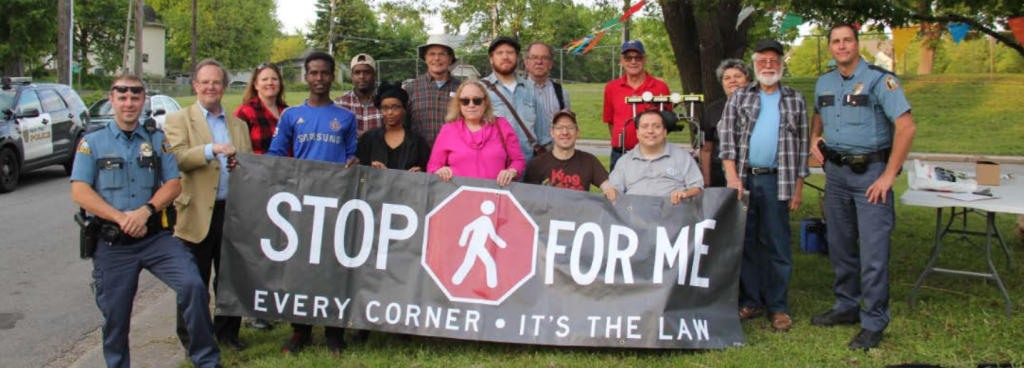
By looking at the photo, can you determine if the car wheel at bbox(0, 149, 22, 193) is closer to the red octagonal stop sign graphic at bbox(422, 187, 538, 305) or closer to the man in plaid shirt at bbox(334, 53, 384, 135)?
the man in plaid shirt at bbox(334, 53, 384, 135)

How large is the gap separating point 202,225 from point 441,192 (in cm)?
150

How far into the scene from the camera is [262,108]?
584 centimetres

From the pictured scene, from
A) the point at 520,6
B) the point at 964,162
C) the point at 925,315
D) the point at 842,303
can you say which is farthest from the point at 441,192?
the point at 520,6

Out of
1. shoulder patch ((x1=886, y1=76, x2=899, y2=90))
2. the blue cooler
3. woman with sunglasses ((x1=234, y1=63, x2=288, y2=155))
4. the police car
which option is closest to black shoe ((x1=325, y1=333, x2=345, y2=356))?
woman with sunglasses ((x1=234, y1=63, x2=288, y2=155))

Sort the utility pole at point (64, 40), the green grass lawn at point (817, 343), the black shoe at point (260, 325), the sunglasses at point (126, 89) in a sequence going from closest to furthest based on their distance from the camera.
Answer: the sunglasses at point (126, 89) → the green grass lawn at point (817, 343) → the black shoe at point (260, 325) → the utility pole at point (64, 40)

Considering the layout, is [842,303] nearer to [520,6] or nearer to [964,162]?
[964,162]

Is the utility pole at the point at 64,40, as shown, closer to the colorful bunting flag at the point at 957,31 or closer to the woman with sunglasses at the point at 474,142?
the woman with sunglasses at the point at 474,142

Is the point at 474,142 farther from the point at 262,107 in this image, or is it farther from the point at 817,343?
the point at 817,343

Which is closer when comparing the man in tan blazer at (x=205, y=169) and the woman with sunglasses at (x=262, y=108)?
the man in tan blazer at (x=205, y=169)

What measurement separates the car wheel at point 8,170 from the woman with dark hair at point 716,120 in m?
12.0

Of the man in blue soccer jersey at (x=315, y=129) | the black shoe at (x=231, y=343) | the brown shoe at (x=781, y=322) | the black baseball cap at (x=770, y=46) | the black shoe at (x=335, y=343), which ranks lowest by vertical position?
the black shoe at (x=231, y=343)

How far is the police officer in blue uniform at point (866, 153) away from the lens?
5172mm

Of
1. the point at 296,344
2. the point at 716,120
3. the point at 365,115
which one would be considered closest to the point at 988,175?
the point at 716,120

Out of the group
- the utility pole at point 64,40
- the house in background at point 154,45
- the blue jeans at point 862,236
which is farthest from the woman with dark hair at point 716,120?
the house in background at point 154,45
